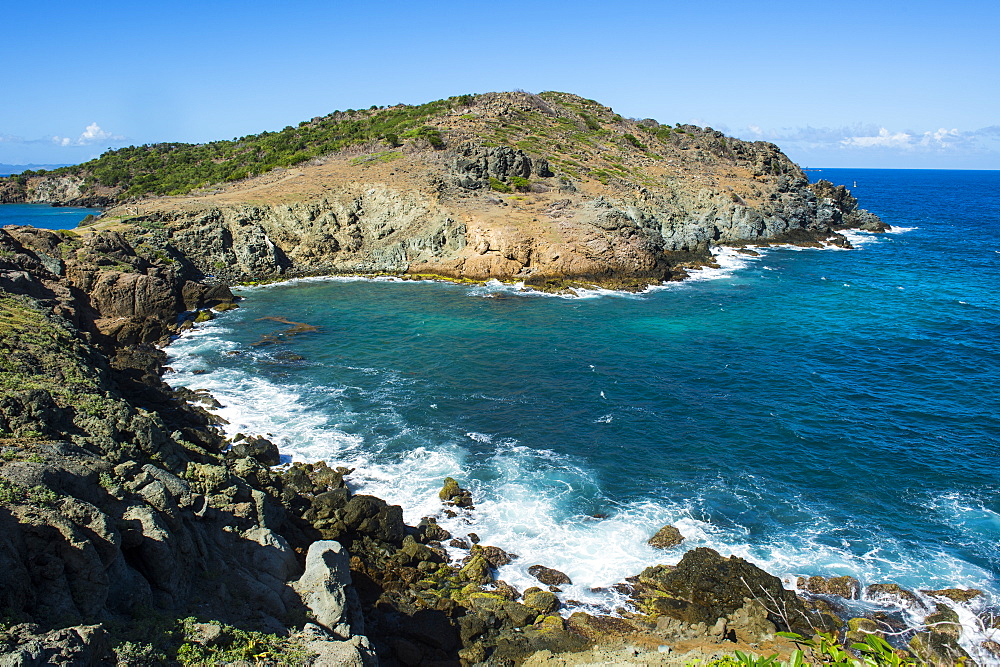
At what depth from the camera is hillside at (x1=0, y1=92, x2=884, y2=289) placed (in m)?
61.8

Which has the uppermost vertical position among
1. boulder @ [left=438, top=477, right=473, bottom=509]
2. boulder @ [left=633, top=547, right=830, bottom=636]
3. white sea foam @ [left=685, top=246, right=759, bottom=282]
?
white sea foam @ [left=685, top=246, right=759, bottom=282]

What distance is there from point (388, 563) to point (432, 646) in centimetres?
425

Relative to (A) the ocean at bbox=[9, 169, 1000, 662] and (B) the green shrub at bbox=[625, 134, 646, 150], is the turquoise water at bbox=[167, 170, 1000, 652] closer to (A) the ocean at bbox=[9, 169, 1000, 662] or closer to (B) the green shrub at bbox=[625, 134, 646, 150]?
(A) the ocean at bbox=[9, 169, 1000, 662]

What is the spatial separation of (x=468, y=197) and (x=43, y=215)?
5978cm

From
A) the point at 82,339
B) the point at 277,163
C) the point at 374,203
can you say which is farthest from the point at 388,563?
the point at 277,163

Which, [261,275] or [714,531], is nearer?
[714,531]

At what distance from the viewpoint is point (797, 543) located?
73.9 ft

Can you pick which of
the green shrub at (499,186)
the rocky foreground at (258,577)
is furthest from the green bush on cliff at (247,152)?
the rocky foreground at (258,577)

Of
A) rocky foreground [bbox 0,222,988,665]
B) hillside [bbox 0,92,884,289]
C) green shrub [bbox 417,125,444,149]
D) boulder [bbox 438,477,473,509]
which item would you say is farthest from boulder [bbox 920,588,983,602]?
green shrub [bbox 417,125,444,149]

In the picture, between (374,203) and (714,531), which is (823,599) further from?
(374,203)

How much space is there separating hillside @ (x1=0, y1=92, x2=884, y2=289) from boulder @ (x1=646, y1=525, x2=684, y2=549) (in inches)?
1453

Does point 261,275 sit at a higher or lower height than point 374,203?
lower

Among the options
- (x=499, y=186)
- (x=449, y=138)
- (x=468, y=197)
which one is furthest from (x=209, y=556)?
(x=449, y=138)

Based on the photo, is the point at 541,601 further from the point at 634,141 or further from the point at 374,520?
the point at 634,141
